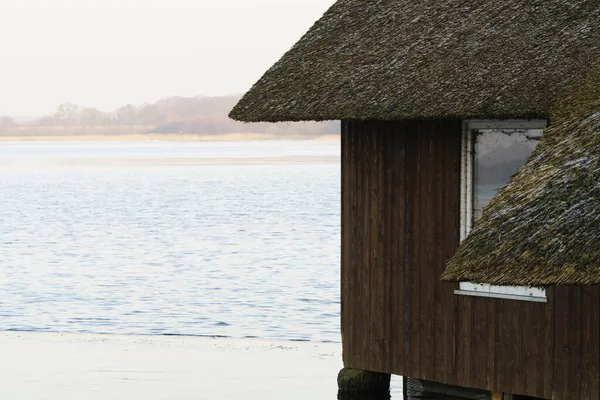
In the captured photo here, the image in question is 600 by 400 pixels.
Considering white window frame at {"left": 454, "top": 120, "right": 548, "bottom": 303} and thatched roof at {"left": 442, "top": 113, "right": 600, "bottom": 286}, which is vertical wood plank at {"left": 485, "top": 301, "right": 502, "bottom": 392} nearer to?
white window frame at {"left": 454, "top": 120, "right": 548, "bottom": 303}

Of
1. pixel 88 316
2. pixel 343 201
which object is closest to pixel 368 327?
pixel 343 201

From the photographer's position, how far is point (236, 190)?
110 meters

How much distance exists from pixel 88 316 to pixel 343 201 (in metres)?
17.0

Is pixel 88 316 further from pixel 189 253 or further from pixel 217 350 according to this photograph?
pixel 189 253

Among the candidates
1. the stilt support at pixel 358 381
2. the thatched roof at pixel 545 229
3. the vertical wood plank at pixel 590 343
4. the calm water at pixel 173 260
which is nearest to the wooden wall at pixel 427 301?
the vertical wood plank at pixel 590 343

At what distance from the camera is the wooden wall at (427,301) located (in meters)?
14.1

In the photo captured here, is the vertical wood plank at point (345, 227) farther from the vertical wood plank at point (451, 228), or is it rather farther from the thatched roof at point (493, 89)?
the vertical wood plank at point (451, 228)

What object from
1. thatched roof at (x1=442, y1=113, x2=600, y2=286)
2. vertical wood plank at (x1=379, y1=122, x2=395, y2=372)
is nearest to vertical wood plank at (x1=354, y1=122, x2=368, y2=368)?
vertical wood plank at (x1=379, y1=122, x2=395, y2=372)

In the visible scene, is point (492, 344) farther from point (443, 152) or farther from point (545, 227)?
point (545, 227)

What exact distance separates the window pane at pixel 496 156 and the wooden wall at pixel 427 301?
10.1 inches

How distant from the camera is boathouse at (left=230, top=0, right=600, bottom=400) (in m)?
14.1

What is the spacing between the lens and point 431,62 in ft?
50.7

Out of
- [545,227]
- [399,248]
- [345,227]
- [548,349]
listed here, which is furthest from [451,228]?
[545,227]

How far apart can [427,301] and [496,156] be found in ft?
6.04
